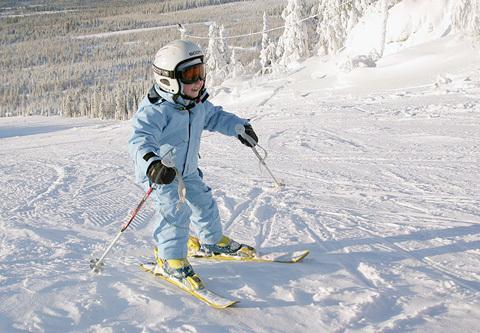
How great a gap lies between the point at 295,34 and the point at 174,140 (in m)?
38.4

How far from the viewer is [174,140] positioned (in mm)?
3480

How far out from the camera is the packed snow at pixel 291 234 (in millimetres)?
2994

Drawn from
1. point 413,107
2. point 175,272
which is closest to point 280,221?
point 175,272

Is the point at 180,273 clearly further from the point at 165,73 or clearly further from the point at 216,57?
the point at 216,57

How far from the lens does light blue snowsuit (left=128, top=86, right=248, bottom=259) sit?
3275mm

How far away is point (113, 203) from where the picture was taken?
19.5ft

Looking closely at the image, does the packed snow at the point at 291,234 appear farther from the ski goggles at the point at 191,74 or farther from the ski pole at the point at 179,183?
the ski goggles at the point at 191,74

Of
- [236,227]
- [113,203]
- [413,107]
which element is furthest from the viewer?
[413,107]

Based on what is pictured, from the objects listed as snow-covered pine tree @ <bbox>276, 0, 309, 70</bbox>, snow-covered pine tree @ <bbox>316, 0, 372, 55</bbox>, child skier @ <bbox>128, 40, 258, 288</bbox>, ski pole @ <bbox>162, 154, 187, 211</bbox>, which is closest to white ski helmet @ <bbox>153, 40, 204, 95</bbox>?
child skier @ <bbox>128, 40, 258, 288</bbox>

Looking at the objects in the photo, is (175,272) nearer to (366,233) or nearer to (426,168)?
(366,233)

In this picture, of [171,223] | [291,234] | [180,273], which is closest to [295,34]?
[291,234]

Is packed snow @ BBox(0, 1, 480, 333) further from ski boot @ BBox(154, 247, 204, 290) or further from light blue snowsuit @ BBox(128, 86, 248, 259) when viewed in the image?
light blue snowsuit @ BBox(128, 86, 248, 259)

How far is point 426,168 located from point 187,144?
13.6 ft

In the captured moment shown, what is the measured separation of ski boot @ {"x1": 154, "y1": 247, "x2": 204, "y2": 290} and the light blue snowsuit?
0.16 ft
